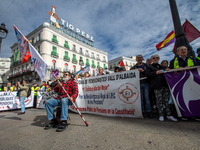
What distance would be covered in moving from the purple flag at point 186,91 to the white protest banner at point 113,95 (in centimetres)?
91

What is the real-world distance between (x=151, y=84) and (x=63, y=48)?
2972 centimetres

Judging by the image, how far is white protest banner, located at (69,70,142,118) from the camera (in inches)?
119

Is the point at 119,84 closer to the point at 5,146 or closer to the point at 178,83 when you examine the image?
the point at 178,83

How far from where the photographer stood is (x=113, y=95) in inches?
132

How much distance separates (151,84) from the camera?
2.88 metres

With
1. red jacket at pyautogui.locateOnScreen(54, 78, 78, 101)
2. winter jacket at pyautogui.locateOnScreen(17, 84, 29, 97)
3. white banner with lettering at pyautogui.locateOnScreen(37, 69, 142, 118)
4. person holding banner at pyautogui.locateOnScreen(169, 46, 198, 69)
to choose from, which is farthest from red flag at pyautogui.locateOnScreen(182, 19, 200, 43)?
winter jacket at pyautogui.locateOnScreen(17, 84, 29, 97)

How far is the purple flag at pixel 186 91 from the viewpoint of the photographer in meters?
2.46

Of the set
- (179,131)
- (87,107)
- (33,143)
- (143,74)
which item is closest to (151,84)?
(143,74)

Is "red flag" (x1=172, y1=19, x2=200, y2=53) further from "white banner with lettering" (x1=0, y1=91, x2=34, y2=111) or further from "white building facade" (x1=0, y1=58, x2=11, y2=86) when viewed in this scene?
"white building facade" (x1=0, y1=58, x2=11, y2=86)

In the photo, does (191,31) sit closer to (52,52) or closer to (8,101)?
(8,101)

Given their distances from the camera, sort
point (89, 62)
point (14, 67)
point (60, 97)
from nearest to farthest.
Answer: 1. point (60, 97)
2. point (14, 67)
3. point (89, 62)

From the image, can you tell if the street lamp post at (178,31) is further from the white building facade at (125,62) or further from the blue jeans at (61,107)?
the white building facade at (125,62)

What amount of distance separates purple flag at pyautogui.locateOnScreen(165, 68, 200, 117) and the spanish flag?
451cm

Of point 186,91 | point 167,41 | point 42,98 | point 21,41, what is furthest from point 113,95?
point 42,98
